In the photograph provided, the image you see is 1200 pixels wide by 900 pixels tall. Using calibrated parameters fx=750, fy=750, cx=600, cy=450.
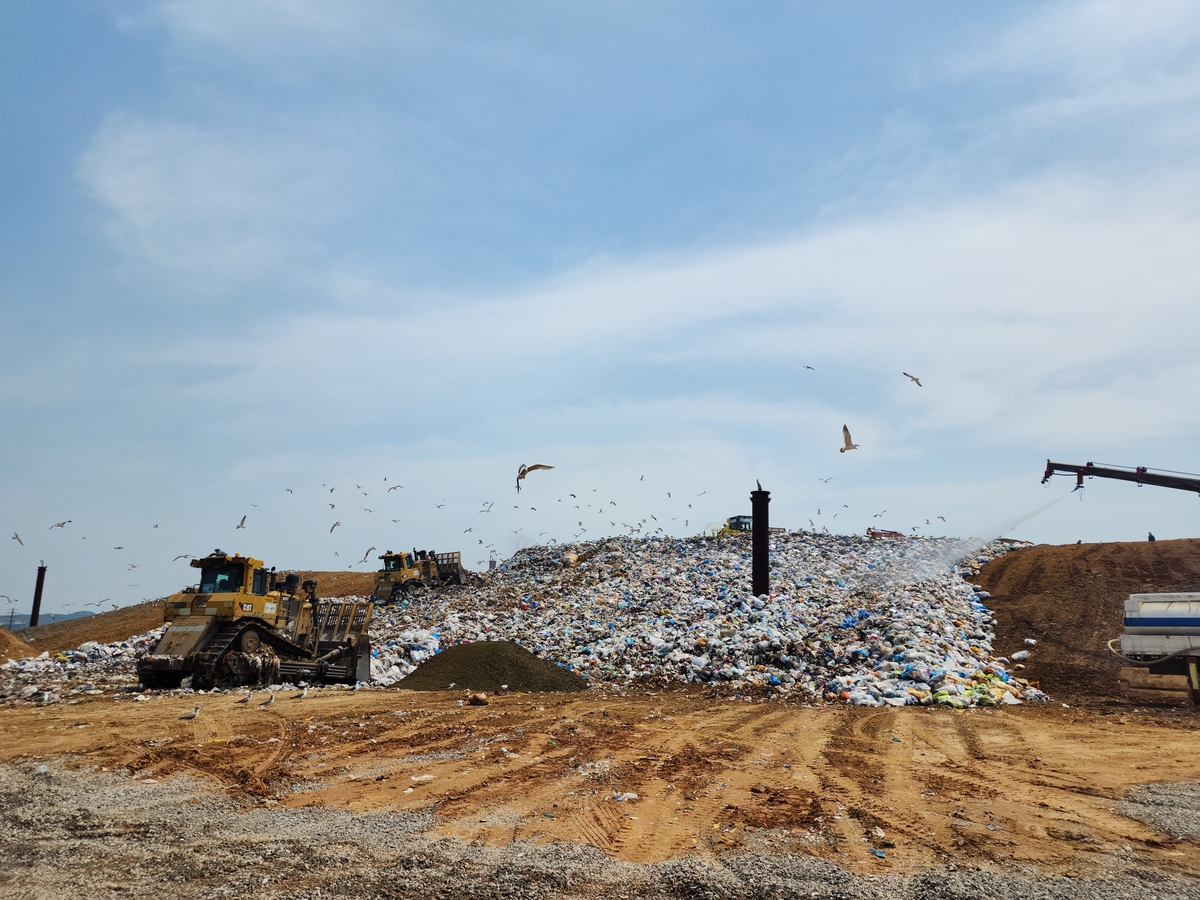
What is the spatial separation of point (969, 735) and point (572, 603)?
490 inches

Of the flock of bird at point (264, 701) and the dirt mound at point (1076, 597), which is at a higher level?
the dirt mound at point (1076, 597)

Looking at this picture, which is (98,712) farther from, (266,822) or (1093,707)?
(1093,707)

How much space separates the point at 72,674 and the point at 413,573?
12.2m

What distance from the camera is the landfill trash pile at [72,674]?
1246cm

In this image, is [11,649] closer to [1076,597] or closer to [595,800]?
[595,800]

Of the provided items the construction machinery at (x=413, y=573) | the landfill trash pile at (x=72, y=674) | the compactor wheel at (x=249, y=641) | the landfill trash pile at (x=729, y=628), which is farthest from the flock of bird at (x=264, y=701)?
the construction machinery at (x=413, y=573)

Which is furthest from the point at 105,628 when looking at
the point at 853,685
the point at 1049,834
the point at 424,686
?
the point at 1049,834

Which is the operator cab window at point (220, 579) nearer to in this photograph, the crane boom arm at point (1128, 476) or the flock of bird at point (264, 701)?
the flock of bird at point (264, 701)

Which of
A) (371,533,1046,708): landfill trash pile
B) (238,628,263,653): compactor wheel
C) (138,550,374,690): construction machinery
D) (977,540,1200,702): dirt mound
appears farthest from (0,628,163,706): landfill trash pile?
(977,540,1200,702): dirt mound

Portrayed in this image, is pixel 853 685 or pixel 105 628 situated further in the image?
pixel 105 628

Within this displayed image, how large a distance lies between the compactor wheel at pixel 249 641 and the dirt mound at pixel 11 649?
967cm

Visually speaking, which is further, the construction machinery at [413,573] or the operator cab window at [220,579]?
the construction machinery at [413,573]

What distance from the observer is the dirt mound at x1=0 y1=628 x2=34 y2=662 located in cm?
1842

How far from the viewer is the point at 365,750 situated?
25.2 ft
